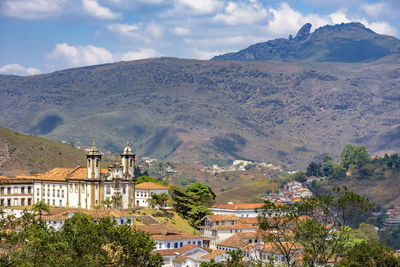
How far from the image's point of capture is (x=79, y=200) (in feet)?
481

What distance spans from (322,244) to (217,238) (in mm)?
51995

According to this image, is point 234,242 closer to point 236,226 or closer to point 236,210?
point 236,226

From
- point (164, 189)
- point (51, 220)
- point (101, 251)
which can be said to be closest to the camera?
point (101, 251)

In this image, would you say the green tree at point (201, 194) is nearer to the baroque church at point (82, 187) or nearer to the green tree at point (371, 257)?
the baroque church at point (82, 187)

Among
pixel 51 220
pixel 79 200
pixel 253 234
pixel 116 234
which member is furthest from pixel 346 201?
pixel 79 200

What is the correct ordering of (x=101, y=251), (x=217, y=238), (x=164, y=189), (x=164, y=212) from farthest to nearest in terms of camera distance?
(x=164, y=189) → (x=164, y=212) → (x=217, y=238) → (x=101, y=251)

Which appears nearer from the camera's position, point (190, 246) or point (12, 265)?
point (12, 265)

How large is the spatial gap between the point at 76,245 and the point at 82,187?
6452cm

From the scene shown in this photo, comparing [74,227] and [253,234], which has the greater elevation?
[74,227]

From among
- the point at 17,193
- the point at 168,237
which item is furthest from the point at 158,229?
the point at 17,193

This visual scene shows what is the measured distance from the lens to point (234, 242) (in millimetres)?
126375

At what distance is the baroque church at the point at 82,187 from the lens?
477 feet

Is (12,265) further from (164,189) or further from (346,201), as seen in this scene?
(164,189)

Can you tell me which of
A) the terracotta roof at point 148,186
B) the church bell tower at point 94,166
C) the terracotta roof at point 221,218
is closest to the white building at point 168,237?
the terracotta roof at point 221,218
